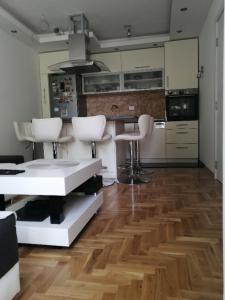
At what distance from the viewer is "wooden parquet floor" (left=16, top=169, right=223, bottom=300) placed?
48.6 inches

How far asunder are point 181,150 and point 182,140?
0.67 feet

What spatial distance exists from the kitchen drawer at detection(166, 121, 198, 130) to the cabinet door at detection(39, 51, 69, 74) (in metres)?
2.68

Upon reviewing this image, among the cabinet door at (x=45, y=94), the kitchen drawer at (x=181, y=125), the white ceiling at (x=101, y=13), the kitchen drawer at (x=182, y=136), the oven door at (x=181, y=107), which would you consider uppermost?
the white ceiling at (x=101, y=13)

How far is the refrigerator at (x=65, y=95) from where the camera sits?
5461mm

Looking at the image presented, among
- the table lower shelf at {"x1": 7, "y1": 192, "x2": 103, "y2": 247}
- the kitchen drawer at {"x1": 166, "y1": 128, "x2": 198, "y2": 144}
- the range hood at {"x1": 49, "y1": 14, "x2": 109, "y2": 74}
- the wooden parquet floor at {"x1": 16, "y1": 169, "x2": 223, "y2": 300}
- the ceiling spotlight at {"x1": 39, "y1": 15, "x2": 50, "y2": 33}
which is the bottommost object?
the wooden parquet floor at {"x1": 16, "y1": 169, "x2": 223, "y2": 300}

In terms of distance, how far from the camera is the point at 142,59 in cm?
536

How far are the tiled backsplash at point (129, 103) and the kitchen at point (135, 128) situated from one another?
2cm

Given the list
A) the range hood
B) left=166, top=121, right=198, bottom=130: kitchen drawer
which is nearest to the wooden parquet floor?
left=166, top=121, right=198, bottom=130: kitchen drawer

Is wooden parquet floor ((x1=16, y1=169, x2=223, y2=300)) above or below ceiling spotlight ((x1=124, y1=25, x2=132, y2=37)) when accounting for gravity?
below

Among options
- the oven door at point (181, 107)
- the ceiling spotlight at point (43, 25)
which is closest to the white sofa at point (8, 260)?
the ceiling spotlight at point (43, 25)

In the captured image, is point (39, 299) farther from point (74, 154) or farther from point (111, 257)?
point (74, 154)

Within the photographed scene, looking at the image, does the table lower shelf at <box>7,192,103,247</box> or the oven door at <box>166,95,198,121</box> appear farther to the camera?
the oven door at <box>166,95,198,121</box>

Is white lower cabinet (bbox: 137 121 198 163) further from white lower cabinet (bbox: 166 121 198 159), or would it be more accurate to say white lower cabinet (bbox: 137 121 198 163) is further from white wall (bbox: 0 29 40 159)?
white wall (bbox: 0 29 40 159)

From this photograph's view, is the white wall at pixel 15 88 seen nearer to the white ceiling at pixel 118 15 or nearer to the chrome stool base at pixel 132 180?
the white ceiling at pixel 118 15
